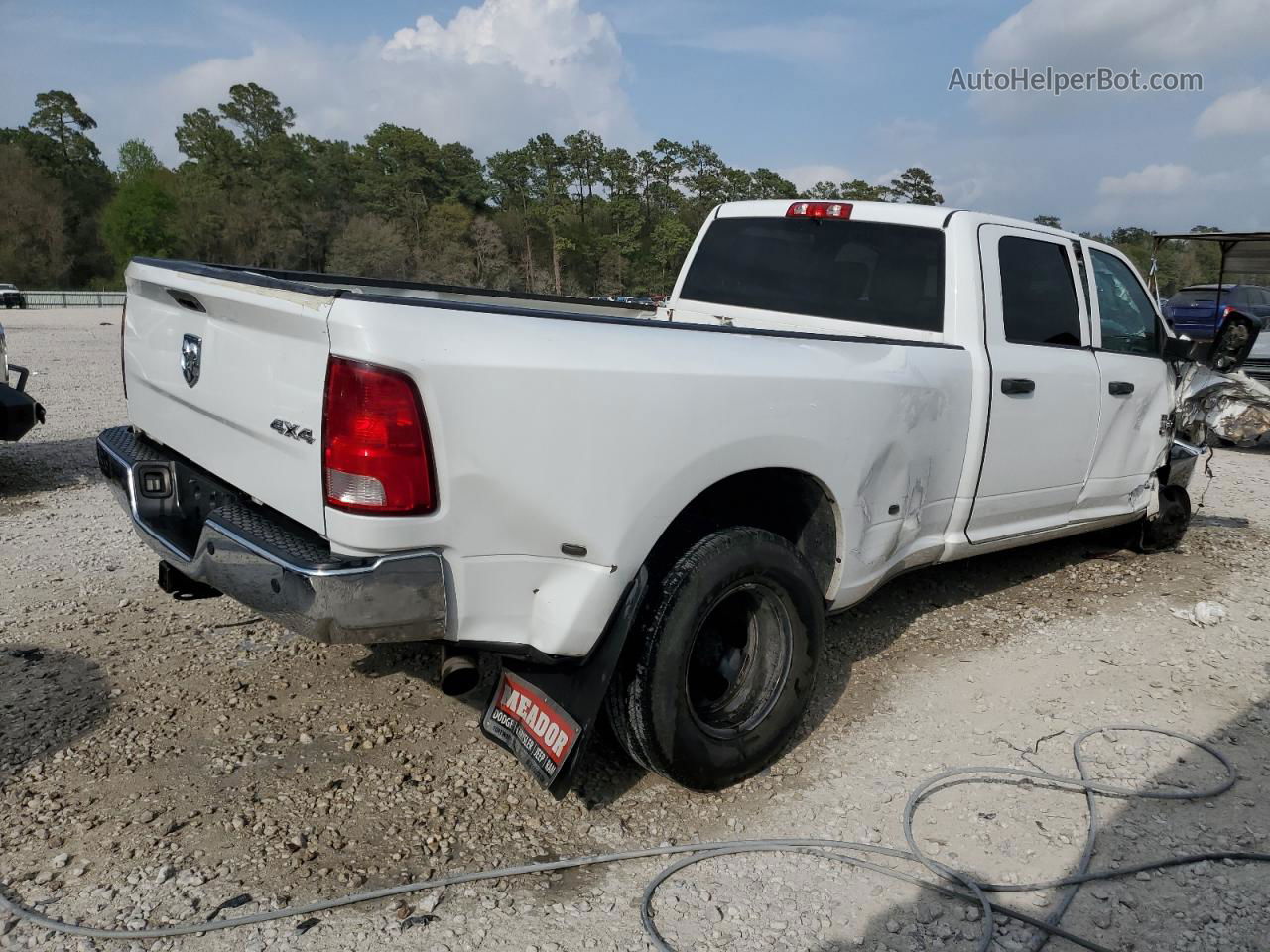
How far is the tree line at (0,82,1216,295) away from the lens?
7075 centimetres

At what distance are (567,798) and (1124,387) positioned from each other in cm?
363

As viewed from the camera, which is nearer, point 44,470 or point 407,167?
point 44,470

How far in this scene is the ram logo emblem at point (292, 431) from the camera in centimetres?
246

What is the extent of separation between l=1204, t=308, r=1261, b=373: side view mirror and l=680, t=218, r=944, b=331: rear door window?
2390 millimetres

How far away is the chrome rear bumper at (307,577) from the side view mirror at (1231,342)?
4983mm

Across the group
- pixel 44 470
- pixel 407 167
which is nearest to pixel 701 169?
pixel 407 167

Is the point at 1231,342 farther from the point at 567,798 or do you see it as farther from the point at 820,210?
the point at 567,798

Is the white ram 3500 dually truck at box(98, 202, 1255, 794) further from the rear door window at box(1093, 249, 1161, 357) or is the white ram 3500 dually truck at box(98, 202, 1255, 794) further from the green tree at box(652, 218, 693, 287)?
the green tree at box(652, 218, 693, 287)

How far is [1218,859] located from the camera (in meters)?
2.85

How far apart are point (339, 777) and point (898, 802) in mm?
1878

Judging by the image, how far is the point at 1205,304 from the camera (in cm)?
1428

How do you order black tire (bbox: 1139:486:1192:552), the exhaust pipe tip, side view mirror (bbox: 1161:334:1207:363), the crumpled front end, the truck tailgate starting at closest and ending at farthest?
1. the truck tailgate
2. the exhaust pipe tip
3. side view mirror (bbox: 1161:334:1207:363)
4. the crumpled front end
5. black tire (bbox: 1139:486:1192:552)

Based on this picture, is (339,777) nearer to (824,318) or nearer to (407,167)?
(824,318)

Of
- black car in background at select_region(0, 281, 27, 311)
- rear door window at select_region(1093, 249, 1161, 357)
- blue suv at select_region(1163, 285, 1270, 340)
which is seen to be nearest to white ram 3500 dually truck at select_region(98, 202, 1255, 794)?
rear door window at select_region(1093, 249, 1161, 357)
